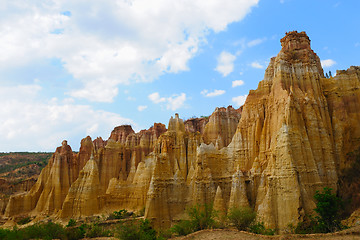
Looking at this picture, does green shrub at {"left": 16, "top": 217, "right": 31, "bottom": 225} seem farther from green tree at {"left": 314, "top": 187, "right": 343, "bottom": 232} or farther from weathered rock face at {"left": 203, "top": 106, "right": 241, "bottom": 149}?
green tree at {"left": 314, "top": 187, "right": 343, "bottom": 232}

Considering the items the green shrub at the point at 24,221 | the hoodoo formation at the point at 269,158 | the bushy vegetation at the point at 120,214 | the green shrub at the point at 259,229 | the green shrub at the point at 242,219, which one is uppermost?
the hoodoo formation at the point at 269,158

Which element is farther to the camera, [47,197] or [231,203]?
[47,197]

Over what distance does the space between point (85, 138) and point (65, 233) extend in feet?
98.2

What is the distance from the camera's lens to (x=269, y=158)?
2638cm

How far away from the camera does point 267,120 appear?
Result: 28828mm

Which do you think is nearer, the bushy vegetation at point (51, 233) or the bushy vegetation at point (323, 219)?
the bushy vegetation at point (323, 219)

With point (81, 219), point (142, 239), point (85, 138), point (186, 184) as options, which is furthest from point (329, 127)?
point (85, 138)

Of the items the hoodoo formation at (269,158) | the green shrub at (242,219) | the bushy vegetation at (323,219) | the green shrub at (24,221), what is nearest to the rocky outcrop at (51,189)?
the hoodoo formation at (269,158)

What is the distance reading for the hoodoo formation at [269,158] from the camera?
23.5 metres

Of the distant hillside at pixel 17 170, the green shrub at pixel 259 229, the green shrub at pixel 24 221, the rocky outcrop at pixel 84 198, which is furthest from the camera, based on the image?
the distant hillside at pixel 17 170

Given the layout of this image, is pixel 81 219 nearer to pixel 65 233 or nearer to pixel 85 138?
pixel 65 233

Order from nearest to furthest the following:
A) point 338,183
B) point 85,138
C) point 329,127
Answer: point 338,183 < point 329,127 < point 85,138

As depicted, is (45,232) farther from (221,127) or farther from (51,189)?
(221,127)

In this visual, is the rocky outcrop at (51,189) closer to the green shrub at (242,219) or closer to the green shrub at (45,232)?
the green shrub at (45,232)
